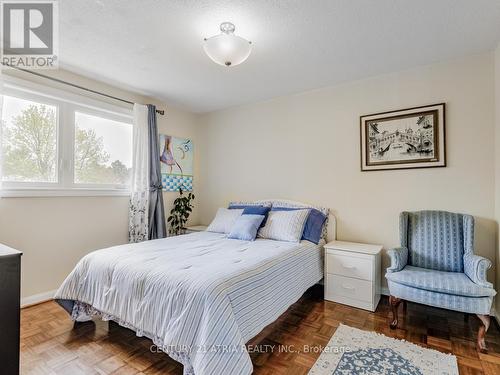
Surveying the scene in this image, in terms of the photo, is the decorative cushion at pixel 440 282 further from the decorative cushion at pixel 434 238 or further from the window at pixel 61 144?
the window at pixel 61 144

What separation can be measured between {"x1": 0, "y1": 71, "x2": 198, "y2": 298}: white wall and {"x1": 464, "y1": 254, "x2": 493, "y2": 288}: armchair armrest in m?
3.64

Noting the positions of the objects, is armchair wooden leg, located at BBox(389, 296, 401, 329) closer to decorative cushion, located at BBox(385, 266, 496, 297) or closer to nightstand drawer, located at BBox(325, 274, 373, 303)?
decorative cushion, located at BBox(385, 266, 496, 297)

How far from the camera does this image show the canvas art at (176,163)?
150 inches

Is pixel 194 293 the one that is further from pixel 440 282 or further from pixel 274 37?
pixel 274 37

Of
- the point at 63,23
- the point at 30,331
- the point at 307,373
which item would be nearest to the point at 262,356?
the point at 307,373

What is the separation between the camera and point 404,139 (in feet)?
8.98

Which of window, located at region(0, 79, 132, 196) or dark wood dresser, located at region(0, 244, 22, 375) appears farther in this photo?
window, located at region(0, 79, 132, 196)

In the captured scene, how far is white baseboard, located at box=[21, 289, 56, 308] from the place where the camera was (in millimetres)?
2495

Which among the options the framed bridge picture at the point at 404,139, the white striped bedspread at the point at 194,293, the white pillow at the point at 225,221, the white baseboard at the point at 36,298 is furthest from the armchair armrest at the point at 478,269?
the white baseboard at the point at 36,298

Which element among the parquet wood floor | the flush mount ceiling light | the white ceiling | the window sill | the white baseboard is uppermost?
the white ceiling

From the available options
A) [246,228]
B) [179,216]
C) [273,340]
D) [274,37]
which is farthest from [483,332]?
[179,216]

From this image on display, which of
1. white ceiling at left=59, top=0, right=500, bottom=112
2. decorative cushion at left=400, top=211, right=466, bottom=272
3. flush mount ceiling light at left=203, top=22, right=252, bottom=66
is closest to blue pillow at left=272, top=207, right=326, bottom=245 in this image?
decorative cushion at left=400, top=211, right=466, bottom=272

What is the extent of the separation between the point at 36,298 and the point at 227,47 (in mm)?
3008

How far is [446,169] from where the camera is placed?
8.34 feet
